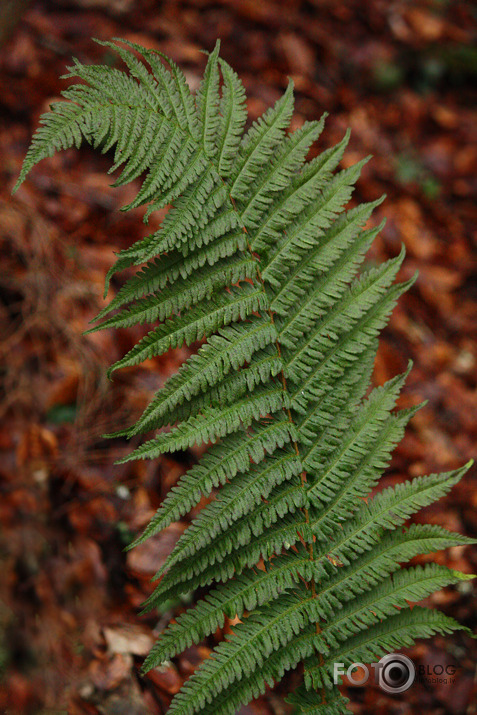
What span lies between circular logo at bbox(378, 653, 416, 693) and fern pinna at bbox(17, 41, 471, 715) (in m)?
0.45

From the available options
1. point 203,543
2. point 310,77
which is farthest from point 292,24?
point 203,543

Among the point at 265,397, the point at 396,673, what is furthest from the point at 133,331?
the point at 396,673

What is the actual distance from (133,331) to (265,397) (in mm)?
1314

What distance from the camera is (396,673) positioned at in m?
1.85

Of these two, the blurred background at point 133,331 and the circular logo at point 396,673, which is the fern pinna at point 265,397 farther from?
the blurred background at point 133,331

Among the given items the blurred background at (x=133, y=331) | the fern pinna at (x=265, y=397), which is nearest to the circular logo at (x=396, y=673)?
the blurred background at (x=133, y=331)

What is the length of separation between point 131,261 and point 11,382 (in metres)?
1.46

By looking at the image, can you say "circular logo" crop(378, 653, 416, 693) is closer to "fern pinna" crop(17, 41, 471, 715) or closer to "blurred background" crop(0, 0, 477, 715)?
"blurred background" crop(0, 0, 477, 715)

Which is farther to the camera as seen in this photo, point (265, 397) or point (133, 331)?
point (133, 331)

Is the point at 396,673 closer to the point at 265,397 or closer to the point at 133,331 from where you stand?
the point at 265,397

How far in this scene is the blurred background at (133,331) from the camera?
211 centimetres

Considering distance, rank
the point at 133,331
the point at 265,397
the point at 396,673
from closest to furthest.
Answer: the point at 265,397, the point at 396,673, the point at 133,331

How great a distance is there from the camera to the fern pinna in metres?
1.30

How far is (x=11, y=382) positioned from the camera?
255 cm
